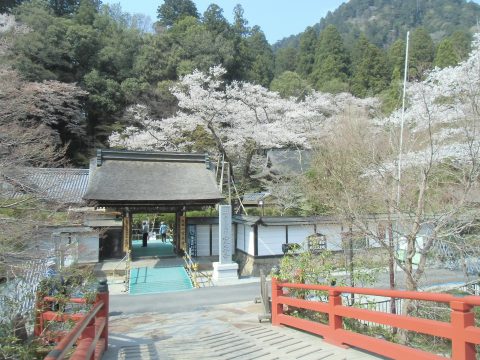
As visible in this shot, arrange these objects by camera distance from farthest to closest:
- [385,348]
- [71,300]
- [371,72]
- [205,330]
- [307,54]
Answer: [307,54] → [371,72] → [205,330] → [71,300] → [385,348]

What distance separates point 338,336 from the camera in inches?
196

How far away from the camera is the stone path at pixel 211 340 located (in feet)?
16.3

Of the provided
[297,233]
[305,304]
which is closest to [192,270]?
[297,233]

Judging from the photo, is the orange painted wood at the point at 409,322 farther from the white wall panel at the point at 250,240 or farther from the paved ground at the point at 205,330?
the white wall panel at the point at 250,240

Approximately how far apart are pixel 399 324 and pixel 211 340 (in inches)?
135

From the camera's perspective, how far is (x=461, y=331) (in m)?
3.18

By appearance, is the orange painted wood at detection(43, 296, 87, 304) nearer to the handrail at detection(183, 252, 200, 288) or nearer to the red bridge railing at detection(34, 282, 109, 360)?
the red bridge railing at detection(34, 282, 109, 360)

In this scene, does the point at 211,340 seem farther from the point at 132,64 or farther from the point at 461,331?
the point at 132,64

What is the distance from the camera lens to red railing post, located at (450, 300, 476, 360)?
3.15m

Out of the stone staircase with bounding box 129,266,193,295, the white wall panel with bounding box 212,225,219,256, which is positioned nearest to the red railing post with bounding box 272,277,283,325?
the stone staircase with bounding box 129,266,193,295

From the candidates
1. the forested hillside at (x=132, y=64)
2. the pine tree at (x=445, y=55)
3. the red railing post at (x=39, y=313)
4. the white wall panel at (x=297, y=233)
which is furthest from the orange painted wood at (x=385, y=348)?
the pine tree at (x=445, y=55)

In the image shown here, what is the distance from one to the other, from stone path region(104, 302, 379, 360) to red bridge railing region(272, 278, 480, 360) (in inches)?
6.2

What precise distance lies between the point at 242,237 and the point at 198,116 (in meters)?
9.54

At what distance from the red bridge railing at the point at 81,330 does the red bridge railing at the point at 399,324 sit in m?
2.97
